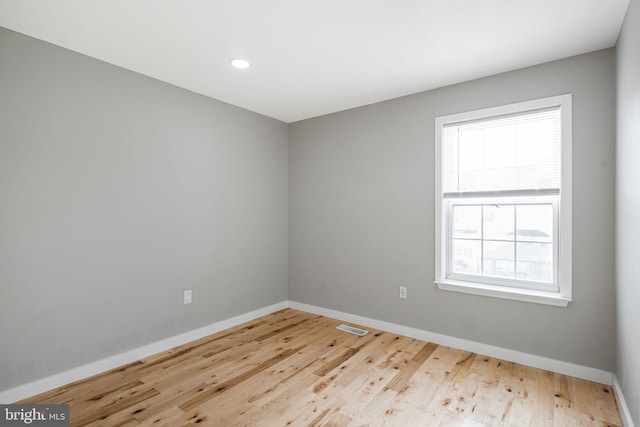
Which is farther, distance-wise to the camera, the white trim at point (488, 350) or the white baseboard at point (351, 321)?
the white trim at point (488, 350)

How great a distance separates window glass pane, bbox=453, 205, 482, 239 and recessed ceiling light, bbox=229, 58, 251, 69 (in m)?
2.29

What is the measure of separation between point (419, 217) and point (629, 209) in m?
1.65

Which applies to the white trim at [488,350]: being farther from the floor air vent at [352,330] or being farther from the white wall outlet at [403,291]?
the white wall outlet at [403,291]

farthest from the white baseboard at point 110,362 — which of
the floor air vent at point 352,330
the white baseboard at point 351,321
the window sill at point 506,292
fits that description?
the window sill at point 506,292

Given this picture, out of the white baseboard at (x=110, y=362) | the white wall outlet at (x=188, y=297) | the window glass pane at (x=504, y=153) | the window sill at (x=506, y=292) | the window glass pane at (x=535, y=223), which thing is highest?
the window glass pane at (x=504, y=153)

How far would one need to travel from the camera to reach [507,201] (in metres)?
2.96

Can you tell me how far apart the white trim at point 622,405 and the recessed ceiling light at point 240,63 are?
3.43 meters

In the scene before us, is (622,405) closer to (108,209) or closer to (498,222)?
(498,222)

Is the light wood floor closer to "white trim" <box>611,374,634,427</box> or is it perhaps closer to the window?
"white trim" <box>611,374,634,427</box>

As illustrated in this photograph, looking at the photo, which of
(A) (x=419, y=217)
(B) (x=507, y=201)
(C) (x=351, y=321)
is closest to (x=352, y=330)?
(C) (x=351, y=321)

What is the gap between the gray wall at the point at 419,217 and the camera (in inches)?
98.4

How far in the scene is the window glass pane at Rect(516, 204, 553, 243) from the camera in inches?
109

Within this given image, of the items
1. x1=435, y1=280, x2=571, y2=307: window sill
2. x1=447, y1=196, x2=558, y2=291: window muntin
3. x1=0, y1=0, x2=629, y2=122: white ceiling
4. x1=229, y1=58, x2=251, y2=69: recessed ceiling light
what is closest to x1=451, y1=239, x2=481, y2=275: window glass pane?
x1=447, y1=196, x2=558, y2=291: window muntin

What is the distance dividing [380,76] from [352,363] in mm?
2506
